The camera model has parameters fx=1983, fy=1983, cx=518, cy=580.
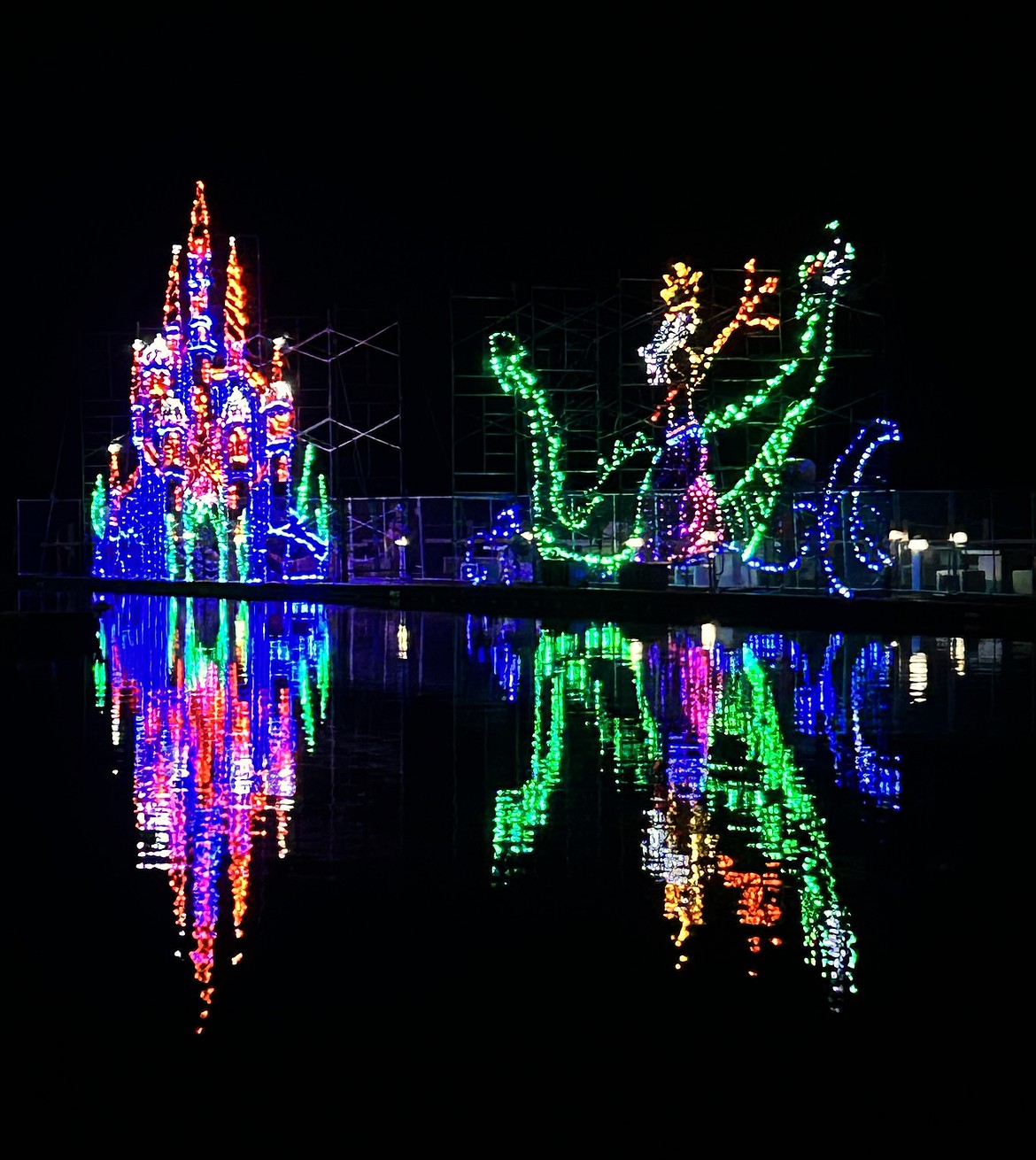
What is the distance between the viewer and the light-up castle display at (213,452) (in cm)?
5256

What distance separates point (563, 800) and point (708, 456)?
102 ft

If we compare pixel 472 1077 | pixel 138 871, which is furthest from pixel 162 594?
pixel 472 1077

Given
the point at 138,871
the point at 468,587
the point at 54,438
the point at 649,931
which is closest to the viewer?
the point at 649,931

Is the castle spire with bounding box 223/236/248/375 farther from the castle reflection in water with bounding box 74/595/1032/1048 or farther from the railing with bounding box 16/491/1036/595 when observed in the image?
the castle reflection in water with bounding box 74/595/1032/1048

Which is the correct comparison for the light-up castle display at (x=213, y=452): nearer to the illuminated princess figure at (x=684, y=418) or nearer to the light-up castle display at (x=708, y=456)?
the light-up castle display at (x=708, y=456)

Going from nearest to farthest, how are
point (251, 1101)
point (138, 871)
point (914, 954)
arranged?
point (251, 1101), point (914, 954), point (138, 871)

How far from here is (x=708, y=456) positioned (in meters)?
42.9

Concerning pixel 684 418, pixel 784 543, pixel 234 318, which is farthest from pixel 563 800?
pixel 234 318

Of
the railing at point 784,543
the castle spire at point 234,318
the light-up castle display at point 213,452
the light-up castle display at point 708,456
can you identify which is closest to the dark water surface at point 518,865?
the railing at point 784,543

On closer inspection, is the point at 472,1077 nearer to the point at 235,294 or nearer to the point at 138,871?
the point at 138,871

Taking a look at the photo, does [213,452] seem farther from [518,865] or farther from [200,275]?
[518,865]

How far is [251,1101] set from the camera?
5965 millimetres

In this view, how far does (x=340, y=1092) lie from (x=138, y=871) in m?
4.01

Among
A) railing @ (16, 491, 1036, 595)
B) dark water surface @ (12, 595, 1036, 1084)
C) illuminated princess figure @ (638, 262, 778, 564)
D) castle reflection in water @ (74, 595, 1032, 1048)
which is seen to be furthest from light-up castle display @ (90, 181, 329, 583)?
dark water surface @ (12, 595, 1036, 1084)
